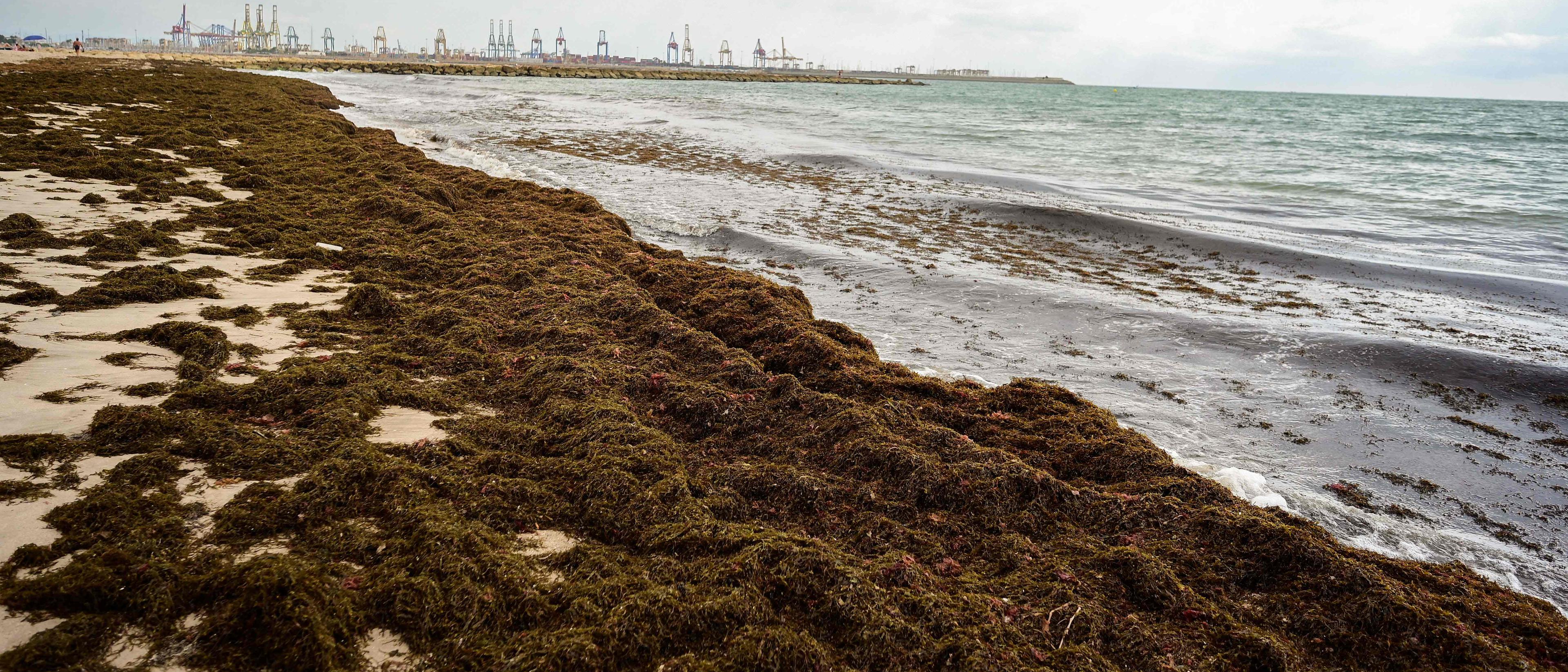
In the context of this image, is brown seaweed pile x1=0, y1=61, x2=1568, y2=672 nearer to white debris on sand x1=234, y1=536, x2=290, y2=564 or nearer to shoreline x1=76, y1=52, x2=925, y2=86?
white debris on sand x1=234, y1=536, x2=290, y2=564

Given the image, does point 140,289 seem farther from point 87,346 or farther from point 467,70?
point 467,70

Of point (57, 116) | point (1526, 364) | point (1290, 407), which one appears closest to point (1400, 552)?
point (1290, 407)

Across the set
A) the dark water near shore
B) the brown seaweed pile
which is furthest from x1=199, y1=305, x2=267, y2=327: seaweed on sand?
the dark water near shore

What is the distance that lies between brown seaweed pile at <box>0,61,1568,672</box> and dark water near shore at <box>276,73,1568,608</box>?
3.77 ft

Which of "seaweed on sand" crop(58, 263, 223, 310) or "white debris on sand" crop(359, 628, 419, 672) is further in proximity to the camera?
"seaweed on sand" crop(58, 263, 223, 310)

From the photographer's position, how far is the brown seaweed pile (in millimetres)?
2273

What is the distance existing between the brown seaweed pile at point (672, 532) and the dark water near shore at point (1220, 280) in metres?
1.15

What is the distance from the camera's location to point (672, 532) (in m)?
2.91

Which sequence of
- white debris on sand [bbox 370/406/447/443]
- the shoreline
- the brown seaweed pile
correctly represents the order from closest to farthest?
the brown seaweed pile < white debris on sand [bbox 370/406/447/443] < the shoreline

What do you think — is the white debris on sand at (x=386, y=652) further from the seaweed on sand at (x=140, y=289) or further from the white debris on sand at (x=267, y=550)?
the seaweed on sand at (x=140, y=289)

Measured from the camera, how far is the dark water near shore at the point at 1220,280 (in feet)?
14.3

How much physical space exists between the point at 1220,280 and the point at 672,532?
8.23 m

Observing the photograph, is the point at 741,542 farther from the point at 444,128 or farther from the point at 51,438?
the point at 444,128

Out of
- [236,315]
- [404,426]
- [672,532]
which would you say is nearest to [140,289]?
[236,315]
